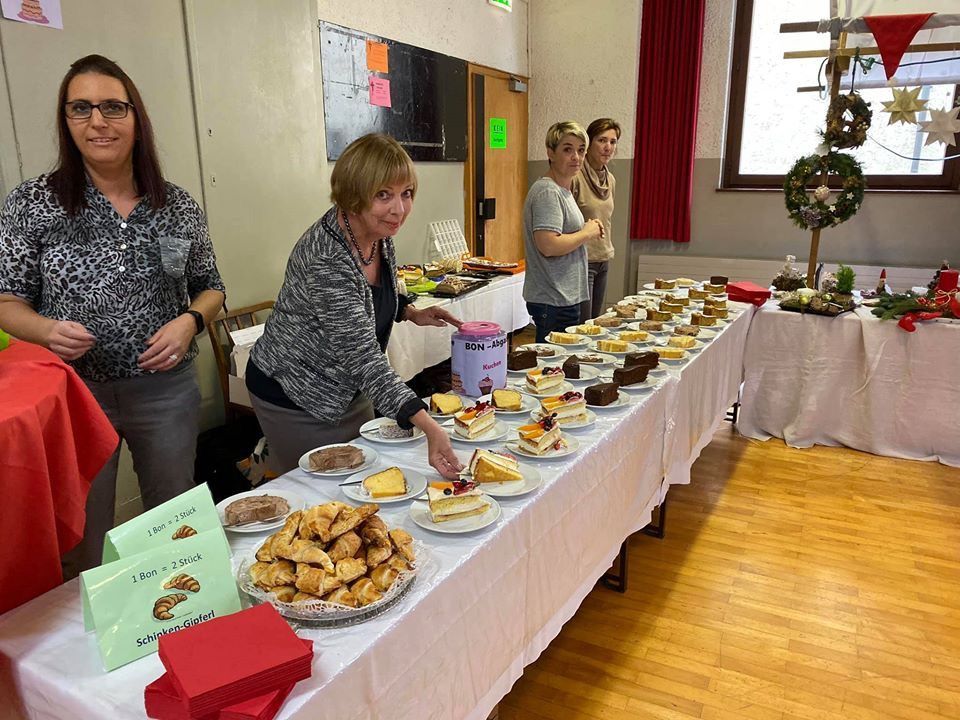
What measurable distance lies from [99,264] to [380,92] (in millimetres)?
2973

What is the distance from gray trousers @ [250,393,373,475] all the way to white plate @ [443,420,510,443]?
0.78ft

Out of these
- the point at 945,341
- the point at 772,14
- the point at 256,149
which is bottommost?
the point at 945,341

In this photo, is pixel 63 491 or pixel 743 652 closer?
pixel 63 491

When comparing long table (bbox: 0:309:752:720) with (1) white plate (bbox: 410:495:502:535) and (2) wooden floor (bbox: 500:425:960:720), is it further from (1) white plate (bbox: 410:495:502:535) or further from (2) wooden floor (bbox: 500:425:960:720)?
(2) wooden floor (bbox: 500:425:960:720)

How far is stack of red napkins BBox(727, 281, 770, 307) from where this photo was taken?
11.1 feet

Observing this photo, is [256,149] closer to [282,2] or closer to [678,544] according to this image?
[282,2]

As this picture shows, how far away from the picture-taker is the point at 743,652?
1.95 m

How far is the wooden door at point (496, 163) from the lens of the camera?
5090 mm

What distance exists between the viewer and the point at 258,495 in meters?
1.24

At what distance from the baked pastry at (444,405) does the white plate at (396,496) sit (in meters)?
0.31

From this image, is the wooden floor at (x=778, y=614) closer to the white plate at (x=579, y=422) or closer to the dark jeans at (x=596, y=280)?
the white plate at (x=579, y=422)

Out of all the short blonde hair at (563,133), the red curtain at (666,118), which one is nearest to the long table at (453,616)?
the short blonde hair at (563,133)

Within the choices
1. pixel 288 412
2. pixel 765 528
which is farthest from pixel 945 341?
pixel 288 412

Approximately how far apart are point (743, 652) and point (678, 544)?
621mm
